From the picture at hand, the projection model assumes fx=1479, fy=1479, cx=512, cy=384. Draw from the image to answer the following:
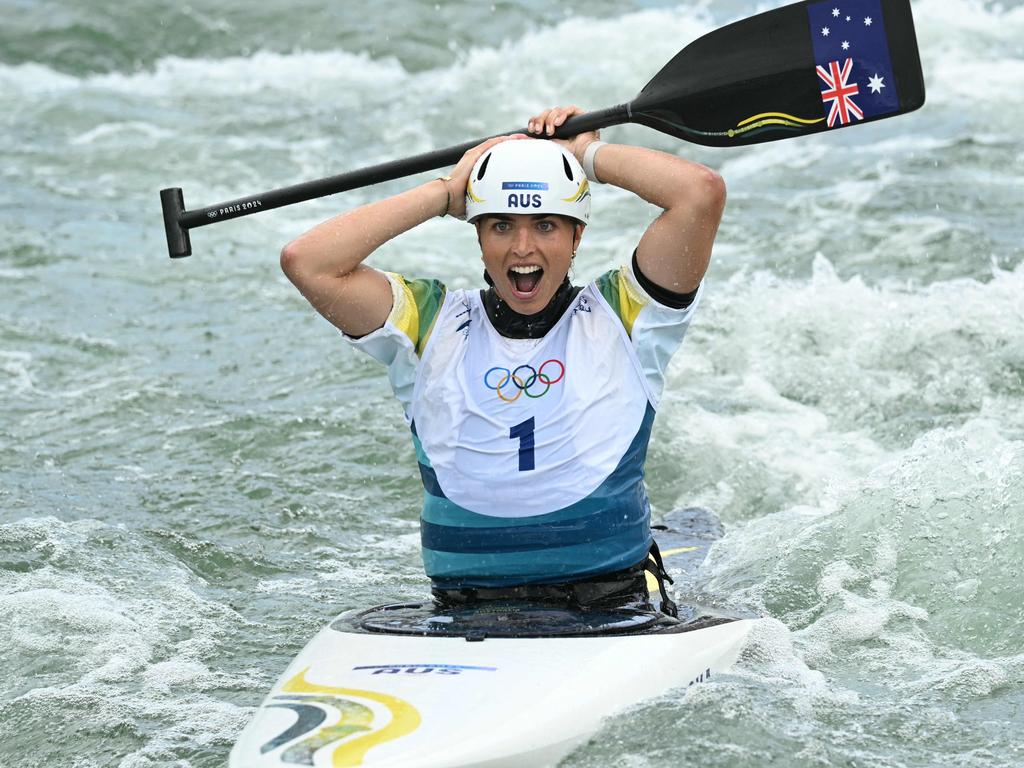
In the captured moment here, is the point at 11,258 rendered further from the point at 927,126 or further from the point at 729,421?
the point at 927,126

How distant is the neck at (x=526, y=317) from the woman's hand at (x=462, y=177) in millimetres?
197

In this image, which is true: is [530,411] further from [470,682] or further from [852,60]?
[852,60]

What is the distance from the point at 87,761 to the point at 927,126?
34.3 ft

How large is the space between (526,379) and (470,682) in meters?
0.85

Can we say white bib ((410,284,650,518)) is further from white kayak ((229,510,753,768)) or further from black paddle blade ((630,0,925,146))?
black paddle blade ((630,0,925,146))

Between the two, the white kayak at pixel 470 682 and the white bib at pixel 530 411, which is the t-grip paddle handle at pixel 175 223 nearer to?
the white bib at pixel 530 411

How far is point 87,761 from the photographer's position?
3947 mm

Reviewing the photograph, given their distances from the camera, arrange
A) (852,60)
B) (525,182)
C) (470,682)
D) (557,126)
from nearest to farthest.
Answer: (470,682), (525,182), (557,126), (852,60)

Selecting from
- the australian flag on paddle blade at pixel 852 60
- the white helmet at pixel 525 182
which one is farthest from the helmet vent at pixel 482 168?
the australian flag on paddle blade at pixel 852 60

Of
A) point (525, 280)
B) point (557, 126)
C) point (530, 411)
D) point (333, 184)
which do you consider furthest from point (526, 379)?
point (333, 184)

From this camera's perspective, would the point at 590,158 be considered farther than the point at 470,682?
Yes

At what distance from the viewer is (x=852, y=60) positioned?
4.24m

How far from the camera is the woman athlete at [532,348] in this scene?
3.80 metres

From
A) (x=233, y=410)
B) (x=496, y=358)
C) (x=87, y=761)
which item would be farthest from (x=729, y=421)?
(x=87, y=761)
